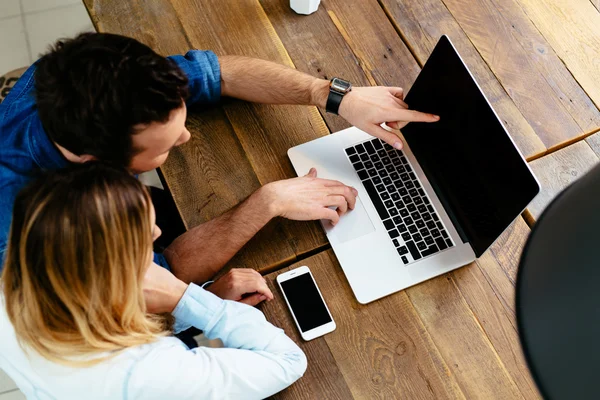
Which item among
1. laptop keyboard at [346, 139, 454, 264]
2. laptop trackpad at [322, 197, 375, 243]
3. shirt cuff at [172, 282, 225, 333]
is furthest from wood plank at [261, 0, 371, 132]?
shirt cuff at [172, 282, 225, 333]

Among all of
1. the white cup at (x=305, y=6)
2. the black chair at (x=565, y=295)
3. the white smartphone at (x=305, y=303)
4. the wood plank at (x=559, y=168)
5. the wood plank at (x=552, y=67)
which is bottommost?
the white smartphone at (x=305, y=303)

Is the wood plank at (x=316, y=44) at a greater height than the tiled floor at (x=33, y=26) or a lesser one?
greater

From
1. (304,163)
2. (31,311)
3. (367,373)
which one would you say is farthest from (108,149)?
(367,373)

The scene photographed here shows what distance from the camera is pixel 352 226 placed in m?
1.14

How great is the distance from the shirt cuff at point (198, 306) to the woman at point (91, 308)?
0.23 ft

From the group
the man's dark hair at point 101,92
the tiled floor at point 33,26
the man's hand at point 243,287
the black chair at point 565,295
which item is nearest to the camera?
the black chair at point 565,295

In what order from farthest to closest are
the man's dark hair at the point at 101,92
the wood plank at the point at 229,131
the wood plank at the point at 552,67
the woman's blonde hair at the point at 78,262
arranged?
the wood plank at the point at 552,67, the wood plank at the point at 229,131, the man's dark hair at the point at 101,92, the woman's blonde hair at the point at 78,262

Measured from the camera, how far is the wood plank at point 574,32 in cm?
130

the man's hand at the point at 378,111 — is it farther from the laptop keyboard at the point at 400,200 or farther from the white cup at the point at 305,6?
the white cup at the point at 305,6

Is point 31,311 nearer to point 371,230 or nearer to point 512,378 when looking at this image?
point 371,230

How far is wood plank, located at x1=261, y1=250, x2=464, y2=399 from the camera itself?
102 centimetres

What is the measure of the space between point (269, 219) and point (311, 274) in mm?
146

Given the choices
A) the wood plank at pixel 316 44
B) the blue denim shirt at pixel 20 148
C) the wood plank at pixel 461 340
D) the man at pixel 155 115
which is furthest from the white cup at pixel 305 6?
the wood plank at pixel 461 340

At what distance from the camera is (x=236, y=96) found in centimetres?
127
